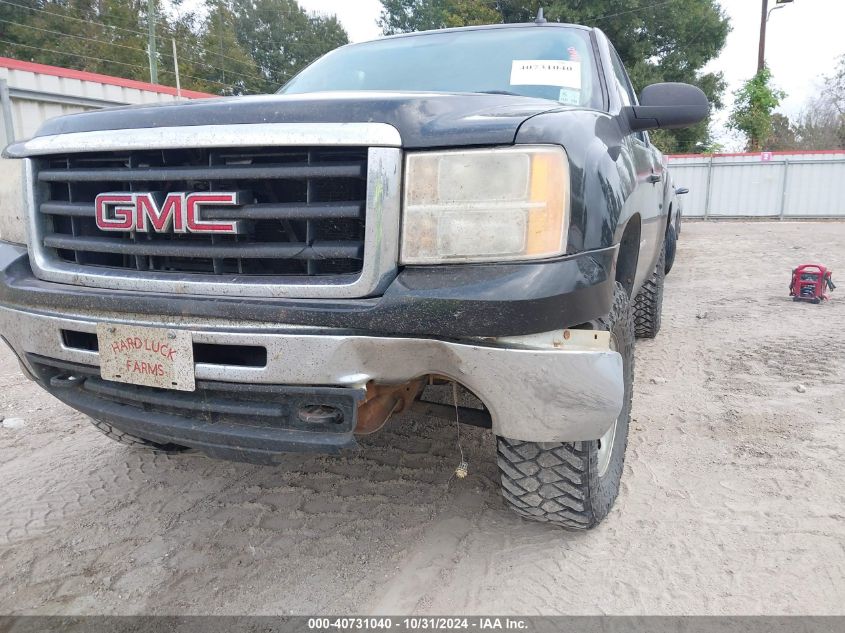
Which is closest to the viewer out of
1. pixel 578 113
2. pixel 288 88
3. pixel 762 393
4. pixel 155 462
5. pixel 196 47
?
pixel 578 113

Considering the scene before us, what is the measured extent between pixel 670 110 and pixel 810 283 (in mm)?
4543

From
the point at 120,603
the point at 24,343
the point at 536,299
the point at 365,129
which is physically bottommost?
the point at 120,603

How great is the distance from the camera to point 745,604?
72.2 inches

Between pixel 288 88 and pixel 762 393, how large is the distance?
3.15 metres

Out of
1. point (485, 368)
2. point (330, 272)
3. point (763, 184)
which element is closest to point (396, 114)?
point (330, 272)

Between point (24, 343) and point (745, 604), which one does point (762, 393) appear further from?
point (24, 343)

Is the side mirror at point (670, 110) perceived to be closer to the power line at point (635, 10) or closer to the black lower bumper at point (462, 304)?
the black lower bumper at point (462, 304)

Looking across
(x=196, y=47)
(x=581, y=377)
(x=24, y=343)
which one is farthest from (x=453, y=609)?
(x=196, y=47)

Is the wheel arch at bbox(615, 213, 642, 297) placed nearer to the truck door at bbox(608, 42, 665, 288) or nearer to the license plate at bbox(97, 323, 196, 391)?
the truck door at bbox(608, 42, 665, 288)

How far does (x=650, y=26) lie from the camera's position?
24625mm

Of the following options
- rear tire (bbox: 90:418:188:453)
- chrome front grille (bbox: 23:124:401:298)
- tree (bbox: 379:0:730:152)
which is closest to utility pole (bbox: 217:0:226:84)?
tree (bbox: 379:0:730:152)

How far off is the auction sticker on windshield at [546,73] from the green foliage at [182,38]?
3585 cm

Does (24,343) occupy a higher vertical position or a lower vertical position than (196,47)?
lower

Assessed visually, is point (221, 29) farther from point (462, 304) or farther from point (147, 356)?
point (462, 304)
